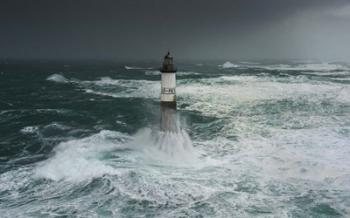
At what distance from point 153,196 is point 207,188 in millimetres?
1447

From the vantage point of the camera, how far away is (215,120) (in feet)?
63.8

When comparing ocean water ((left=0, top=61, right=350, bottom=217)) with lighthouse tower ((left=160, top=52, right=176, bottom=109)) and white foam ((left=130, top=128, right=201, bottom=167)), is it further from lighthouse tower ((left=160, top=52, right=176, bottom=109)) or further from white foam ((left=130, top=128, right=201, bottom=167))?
lighthouse tower ((left=160, top=52, right=176, bottom=109))

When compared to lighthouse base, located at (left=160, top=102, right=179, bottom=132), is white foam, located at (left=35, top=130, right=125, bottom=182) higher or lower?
lower

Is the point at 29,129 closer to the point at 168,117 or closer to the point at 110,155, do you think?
the point at 110,155

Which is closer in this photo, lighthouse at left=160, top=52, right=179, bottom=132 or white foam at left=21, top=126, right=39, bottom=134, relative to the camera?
lighthouse at left=160, top=52, right=179, bottom=132

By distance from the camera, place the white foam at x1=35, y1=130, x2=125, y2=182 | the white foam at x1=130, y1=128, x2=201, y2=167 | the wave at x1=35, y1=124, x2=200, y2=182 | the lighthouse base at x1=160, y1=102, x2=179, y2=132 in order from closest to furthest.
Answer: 1. the white foam at x1=35, y1=130, x2=125, y2=182
2. the wave at x1=35, y1=124, x2=200, y2=182
3. the white foam at x1=130, y1=128, x2=201, y2=167
4. the lighthouse base at x1=160, y1=102, x2=179, y2=132

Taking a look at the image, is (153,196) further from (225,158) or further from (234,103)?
(234,103)

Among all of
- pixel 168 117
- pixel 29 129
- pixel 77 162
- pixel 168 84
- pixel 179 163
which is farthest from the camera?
pixel 29 129

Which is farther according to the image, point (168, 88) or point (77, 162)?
point (168, 88)

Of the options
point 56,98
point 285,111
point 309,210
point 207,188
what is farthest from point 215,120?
point 56,98

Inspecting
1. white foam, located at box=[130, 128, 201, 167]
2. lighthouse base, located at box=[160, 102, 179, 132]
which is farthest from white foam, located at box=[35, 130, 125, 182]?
lighthouse base, located at box=[160, 102, 179, 132]

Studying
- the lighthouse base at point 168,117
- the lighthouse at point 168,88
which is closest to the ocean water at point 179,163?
the lighthouse base at point 168,117

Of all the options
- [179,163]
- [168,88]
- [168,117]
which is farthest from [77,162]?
[168,88]

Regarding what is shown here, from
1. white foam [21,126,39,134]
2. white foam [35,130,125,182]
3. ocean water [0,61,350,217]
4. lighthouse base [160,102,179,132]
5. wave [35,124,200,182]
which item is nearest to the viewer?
ocean water [0,61,350,217]
